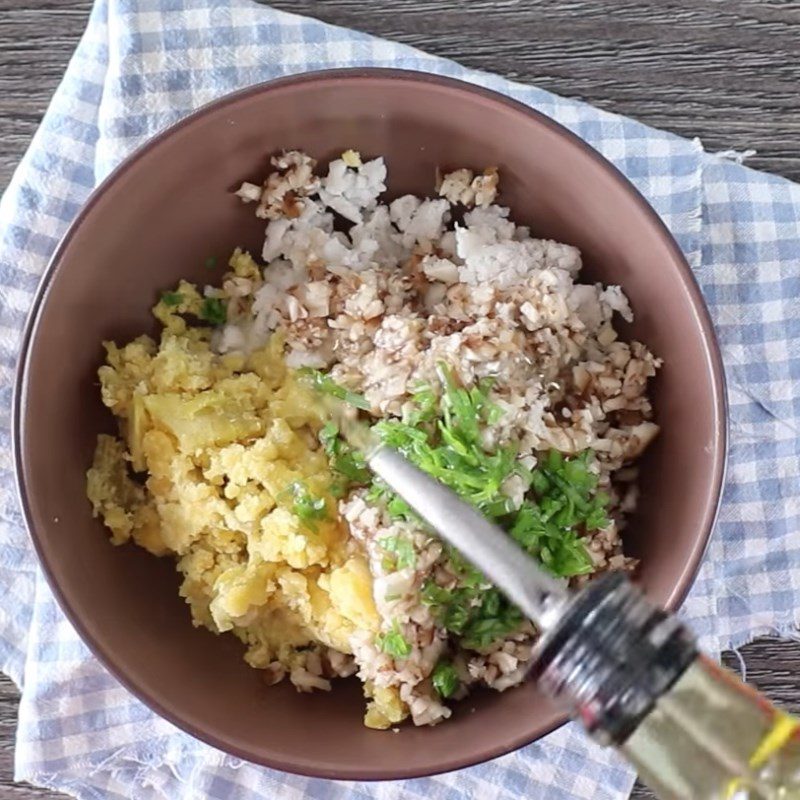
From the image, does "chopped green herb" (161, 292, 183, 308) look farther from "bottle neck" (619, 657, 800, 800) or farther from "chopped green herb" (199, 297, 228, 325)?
"bottle neck" (619, 657, 800, 800)

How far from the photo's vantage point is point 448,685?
1546mm

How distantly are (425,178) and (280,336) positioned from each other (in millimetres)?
330

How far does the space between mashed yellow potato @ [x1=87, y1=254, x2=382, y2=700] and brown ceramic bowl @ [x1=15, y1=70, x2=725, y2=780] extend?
44 millimetres

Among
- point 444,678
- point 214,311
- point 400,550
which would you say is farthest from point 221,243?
point 444,678

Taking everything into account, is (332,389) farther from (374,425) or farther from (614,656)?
(614,656)

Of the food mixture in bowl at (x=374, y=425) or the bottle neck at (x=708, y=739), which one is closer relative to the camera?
the bottle neck at (x=708, y=739)

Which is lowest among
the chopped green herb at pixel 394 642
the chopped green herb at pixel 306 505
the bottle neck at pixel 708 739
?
the chopped green herb at pixel 394 642

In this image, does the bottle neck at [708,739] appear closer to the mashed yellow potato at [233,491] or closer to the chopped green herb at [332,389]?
the mashed yellow potato at [233,491]

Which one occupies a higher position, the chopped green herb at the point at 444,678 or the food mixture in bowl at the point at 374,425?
the food mixture in bowl at the point at 374,425

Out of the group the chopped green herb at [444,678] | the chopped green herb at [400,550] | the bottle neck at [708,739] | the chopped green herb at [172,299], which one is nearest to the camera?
the bottle neck at [708,739]

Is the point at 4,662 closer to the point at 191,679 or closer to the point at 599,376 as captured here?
the point at 191,679

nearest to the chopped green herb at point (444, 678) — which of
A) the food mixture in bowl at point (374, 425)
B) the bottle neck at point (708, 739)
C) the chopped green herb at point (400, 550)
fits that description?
the food mixture in bowl at point (374, 425)

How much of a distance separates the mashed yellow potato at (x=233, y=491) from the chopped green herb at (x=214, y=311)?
1.2 inches

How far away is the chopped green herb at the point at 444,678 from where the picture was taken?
5.06 ft
